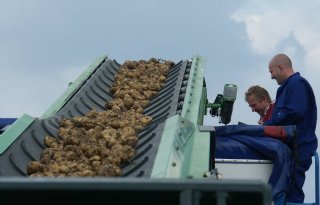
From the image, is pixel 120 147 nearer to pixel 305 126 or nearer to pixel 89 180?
pixel 305 126

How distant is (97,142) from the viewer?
506cm

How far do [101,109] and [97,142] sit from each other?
5.58 ft

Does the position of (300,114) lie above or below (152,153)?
above

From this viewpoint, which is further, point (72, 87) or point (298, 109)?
point (72, 87)

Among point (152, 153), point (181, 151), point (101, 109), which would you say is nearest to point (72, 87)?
point (101, 109)

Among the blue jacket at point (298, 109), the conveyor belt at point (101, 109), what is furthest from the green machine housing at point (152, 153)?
Answer: the blue jacket at point (298, 109)

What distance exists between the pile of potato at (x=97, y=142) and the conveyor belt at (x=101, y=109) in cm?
7

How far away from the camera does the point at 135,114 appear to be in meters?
6.16

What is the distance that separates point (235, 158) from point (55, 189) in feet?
12.9

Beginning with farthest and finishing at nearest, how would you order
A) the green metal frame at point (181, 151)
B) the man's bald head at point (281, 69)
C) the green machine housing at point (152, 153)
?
the man's bald head at point (281, 69)
the green metal frame at point (181, 151)
the green machine housing at point (152, 153)

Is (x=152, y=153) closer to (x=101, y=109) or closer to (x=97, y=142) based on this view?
(x=97, y=142)

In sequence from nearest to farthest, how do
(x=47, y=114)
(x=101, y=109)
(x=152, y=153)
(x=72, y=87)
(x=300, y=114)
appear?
(x=152, y=153)
(x=47, y=114)
(x=300, y=114)
(x=101, y=109)
(x=72, y=87)

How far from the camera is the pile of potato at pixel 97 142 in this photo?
4.45 m

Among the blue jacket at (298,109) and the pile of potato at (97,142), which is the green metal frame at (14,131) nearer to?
the pile of potato at (97,142)
